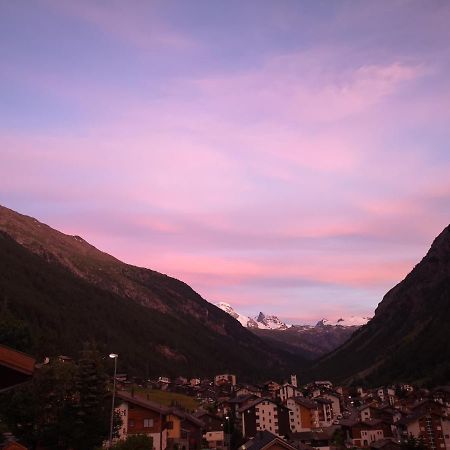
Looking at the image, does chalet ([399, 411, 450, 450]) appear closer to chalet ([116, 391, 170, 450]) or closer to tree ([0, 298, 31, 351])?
chalet ([116, 391, 170, 450])

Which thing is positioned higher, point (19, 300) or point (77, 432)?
point (19, 300)

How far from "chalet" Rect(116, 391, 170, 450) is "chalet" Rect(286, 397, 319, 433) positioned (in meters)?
61.5

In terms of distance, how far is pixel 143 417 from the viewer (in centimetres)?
6022

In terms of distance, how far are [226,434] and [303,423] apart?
31.2 metres

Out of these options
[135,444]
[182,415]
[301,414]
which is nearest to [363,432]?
[301,414]

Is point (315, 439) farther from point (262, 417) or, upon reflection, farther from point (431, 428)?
point (431, 428)

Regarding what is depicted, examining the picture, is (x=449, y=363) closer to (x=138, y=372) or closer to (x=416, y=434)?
(x=416, y=434)

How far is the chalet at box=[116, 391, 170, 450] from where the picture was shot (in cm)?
5934

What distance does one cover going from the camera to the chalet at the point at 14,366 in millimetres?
6551

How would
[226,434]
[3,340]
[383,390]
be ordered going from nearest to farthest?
1. [3,340]
2. [226,434]
3. [383,390]

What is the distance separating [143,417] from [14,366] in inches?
2294

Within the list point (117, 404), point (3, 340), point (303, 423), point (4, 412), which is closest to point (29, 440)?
point (4, 412)

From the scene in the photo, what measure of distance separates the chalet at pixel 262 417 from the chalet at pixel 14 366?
105 metres

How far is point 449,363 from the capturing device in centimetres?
17575
